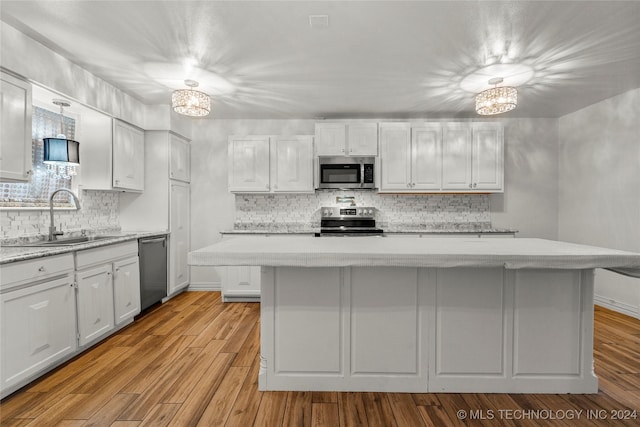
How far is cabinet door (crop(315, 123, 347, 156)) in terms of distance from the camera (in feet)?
14.2

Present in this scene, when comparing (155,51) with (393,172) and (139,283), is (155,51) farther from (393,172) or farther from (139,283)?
(393,172)

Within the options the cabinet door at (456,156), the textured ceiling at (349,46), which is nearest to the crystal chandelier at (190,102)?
the textured ceiling at (349,46)

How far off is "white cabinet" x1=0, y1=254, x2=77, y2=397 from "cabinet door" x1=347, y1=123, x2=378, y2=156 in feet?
11.0

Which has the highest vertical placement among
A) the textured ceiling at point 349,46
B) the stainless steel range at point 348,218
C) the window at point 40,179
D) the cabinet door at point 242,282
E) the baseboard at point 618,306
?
the textured ceiling at point 349,46

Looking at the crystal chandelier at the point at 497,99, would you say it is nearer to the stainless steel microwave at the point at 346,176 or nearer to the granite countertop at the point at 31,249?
the stainless steel microwave at the point at 346,176

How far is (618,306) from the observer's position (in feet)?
12.2

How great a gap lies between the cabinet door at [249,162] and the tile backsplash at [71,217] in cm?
153

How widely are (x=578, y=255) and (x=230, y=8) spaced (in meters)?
2.73

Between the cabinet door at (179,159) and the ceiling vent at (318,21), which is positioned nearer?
the ceiling vent at (318,21)

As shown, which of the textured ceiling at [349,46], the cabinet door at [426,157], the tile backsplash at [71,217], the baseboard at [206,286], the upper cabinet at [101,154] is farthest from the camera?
the baseboard at [206,286]

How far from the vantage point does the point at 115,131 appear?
3543mm

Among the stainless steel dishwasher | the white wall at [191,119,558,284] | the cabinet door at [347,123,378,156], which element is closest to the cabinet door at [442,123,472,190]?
the white wall at [191,119,558,284]

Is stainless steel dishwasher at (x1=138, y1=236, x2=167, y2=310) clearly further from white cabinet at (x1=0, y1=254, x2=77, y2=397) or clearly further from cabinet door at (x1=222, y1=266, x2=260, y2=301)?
white cabinet at (x1=0, y1=254, x2=77, y2=397)

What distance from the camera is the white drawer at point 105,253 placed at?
2599 mm
